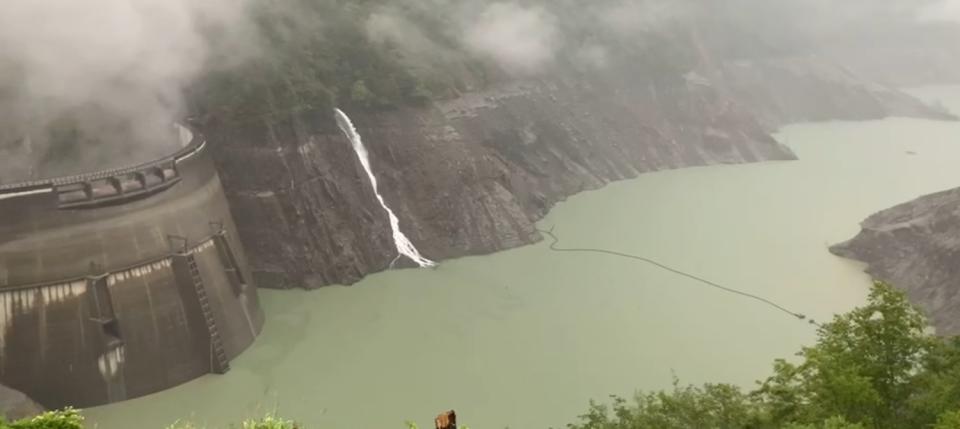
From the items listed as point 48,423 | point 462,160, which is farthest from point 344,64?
point 48,423

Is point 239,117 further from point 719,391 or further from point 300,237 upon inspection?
point 719,391

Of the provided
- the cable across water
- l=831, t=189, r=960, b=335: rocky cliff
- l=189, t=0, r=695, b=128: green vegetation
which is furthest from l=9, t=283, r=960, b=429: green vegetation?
l=189, t=0, r=695, b=128: green vegetation

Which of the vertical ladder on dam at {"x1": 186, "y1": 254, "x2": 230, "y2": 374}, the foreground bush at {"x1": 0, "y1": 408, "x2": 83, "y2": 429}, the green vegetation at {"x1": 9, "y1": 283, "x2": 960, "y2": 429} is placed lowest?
→ the vertical ladder on dam at {"x1": 186, "y1": 254, "x2": 230, "y2": 374}

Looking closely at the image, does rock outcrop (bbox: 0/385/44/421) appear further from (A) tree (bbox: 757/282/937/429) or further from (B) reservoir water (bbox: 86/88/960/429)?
(A) tree (bbox: 757/282/937/429)

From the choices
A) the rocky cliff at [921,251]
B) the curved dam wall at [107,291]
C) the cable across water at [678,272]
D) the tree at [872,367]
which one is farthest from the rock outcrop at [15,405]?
the rocky cliff at [921,251]

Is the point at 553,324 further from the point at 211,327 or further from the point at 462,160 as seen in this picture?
the point at 462,160

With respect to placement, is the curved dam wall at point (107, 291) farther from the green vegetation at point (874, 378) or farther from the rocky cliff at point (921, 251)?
the rocky cliff at point (921, 251)

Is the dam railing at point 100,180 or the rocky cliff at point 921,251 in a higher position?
the rocky cliff at point 921,251
